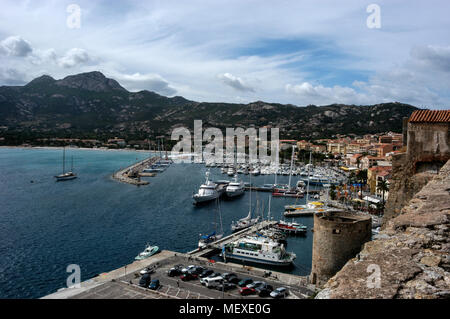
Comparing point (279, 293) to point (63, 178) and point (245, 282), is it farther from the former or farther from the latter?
point (63, 178)

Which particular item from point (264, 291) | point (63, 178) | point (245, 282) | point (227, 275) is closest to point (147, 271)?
point (227, 275)

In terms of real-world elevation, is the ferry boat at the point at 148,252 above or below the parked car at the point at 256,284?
below

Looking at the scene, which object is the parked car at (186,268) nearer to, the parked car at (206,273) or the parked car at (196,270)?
the parked car at (196,270)

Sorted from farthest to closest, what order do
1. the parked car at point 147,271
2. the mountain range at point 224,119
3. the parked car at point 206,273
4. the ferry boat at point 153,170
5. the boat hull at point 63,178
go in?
the mountain range at point 224,119
the ferry boat at point 153,170
the boat hull at point 63,178
the parked car at point 147,271
the parked car at point 206,273

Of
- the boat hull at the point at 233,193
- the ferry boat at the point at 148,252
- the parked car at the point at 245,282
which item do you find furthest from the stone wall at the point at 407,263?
the boat hull at the point at 233,193

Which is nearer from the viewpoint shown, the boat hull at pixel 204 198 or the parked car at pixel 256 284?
the parked car at pixel 256 284
